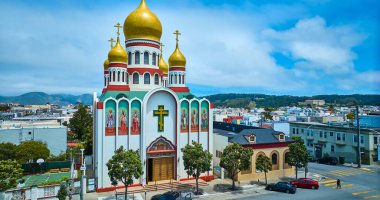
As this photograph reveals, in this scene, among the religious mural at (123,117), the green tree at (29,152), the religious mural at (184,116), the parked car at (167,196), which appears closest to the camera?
the parked car at (167,196)

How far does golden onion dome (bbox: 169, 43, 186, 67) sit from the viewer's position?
35.5m

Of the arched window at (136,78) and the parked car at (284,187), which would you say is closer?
the parked car at (284,187)

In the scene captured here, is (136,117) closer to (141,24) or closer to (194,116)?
(194,116)

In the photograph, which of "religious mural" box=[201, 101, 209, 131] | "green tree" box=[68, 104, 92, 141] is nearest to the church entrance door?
"religious mural" box=[201, 101, 209, 131]

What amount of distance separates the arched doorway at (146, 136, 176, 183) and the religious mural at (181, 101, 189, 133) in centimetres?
241

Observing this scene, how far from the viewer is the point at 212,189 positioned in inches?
1147

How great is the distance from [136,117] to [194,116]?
7.01m

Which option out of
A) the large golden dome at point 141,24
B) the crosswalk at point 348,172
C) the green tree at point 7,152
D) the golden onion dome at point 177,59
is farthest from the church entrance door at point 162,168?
the crosswalk at point 348,172

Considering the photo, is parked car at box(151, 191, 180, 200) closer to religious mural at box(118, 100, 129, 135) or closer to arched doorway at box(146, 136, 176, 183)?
arched doorway at box(146, 136, 176, 183)

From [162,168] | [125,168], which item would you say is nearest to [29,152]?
[162,168]

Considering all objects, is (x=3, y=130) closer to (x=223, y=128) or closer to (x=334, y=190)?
(x=223, y=128)

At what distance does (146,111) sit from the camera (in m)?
30.3

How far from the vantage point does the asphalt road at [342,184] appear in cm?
2695

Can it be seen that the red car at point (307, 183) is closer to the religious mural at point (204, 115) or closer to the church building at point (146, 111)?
the church building at point (146, 111)
